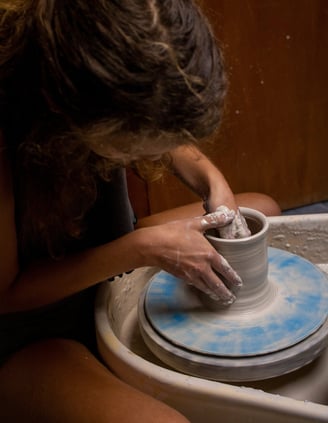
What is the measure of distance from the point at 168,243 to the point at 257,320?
229mm

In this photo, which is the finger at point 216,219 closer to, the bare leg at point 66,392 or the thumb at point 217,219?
the thumb at point 217,219

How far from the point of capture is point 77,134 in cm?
79

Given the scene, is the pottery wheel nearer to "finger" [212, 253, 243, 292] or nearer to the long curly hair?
"finger" [212, 253, 243, 292]

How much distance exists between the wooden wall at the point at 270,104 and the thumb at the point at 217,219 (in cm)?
77

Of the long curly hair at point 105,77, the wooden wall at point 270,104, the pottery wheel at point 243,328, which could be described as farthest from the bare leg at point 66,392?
the wooden wall at point 270,104

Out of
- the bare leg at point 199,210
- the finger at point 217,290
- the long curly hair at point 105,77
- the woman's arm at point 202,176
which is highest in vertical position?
the long curly hair at point 105,77

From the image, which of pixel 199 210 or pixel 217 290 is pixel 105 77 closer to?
pixel 217 290

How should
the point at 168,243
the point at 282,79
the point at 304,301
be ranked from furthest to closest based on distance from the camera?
the point at 282,79, the point at 304,301, the point at 168,243

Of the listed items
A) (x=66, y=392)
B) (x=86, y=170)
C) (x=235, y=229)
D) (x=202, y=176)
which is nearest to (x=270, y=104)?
(x=202, y=176)

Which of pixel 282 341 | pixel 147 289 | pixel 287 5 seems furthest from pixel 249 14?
pixel 282 341

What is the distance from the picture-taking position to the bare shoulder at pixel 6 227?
891mm

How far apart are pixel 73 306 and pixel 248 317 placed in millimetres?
346

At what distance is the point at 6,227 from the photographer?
3.01ft

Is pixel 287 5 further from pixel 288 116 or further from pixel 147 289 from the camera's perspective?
pixel 147 289
